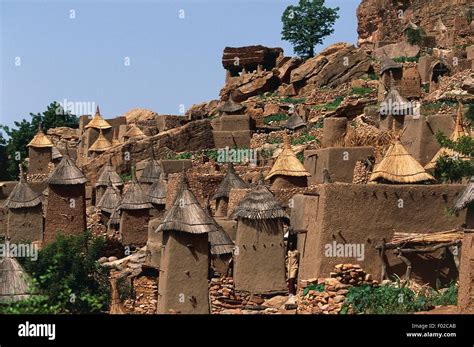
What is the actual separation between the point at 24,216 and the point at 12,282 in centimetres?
883

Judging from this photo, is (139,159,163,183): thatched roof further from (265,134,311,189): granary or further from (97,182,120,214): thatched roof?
(265,134,311,189): granary

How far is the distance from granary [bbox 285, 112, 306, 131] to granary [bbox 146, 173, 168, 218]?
10796 mm

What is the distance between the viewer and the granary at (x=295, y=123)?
136 feet

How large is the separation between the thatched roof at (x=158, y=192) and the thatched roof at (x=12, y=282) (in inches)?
357

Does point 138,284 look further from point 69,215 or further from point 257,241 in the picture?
point 69,215

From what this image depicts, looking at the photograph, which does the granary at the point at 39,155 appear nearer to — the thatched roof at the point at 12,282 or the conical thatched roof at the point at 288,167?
the conical thatched roof at the point at 288,167

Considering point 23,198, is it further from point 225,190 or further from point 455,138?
point 455,138

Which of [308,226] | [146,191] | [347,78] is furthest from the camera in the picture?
[347,78]

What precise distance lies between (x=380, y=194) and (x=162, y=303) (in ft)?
16.4

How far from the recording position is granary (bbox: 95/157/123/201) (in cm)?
3666

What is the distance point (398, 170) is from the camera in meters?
24.8

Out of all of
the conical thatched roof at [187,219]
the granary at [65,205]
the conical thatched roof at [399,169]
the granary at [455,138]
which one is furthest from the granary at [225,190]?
the conical thatched roof at [187,219]
